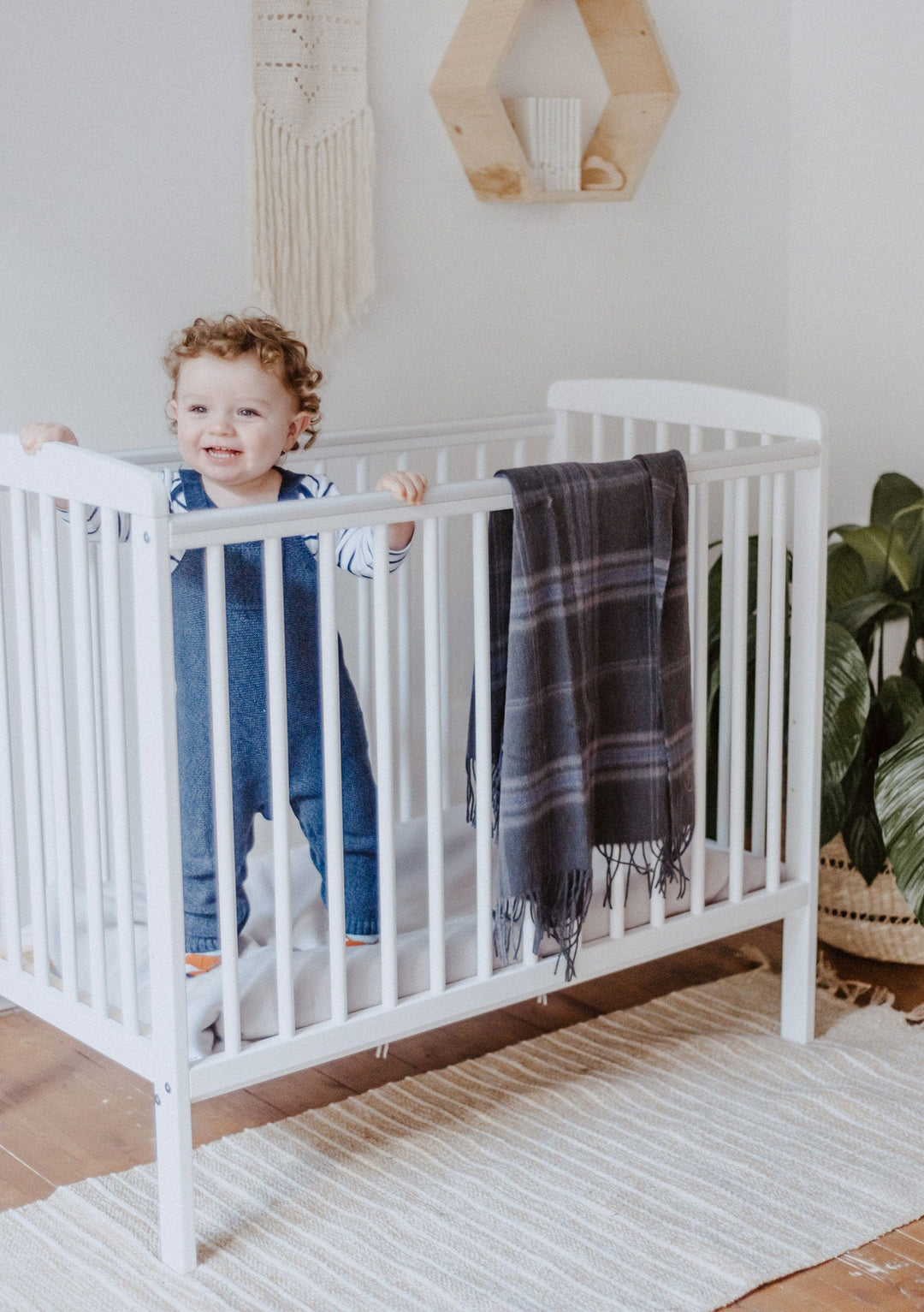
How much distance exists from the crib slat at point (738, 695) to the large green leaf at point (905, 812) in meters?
0.20

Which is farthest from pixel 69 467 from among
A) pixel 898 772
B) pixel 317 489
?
pixel 898 772

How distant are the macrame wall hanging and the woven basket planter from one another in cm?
108

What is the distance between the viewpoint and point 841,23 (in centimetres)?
275

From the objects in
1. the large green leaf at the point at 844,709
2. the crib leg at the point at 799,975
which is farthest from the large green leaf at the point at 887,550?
the crib leg at the point at 799,975

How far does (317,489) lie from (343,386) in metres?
0.63

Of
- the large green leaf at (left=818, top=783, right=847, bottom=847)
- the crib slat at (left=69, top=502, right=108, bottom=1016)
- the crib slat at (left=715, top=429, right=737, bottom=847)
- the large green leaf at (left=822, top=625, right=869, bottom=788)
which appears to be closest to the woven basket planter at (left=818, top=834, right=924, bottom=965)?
the large green leaf at (left=818, top=783, right=847, bottom=847)

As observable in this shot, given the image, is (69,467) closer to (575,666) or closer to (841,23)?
(575,666)

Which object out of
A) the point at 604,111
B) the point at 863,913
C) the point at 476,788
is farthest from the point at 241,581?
the point at 604,111

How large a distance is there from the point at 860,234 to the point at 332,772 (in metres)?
1.71

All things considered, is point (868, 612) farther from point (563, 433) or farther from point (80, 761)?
point (80, 761)

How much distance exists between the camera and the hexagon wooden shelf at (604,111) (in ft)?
7.44

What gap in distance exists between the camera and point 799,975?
6.78 feet

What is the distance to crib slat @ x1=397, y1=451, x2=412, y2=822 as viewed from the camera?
2109 millimetres

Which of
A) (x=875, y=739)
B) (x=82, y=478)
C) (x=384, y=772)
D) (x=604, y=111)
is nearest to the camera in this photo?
(x=82, y=478)
